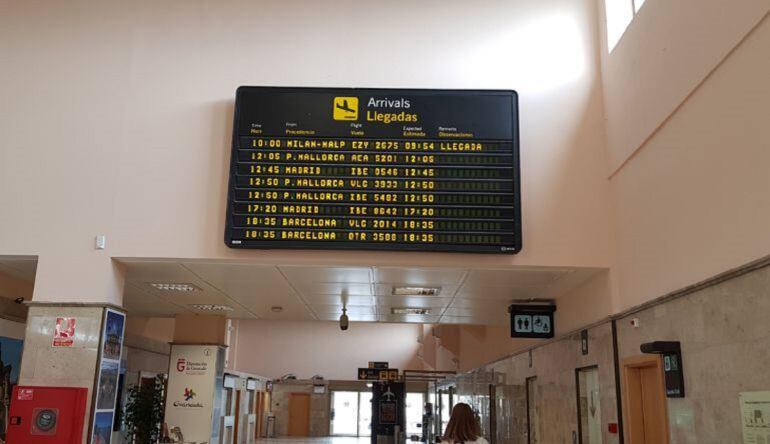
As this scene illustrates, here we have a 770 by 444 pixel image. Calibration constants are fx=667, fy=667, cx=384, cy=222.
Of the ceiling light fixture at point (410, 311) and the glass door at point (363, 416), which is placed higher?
the ceiling light fixture at point (410, 311)

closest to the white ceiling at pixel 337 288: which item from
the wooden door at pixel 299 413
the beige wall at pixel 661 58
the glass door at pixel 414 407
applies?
the beige wall at pixel 661 58

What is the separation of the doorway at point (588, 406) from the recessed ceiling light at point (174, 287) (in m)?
5.07

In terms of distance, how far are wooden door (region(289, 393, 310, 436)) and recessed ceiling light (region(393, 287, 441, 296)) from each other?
23.9 m

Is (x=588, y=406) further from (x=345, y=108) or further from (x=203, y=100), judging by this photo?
(x=203, y=100)

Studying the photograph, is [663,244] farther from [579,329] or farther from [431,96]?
[431,96]

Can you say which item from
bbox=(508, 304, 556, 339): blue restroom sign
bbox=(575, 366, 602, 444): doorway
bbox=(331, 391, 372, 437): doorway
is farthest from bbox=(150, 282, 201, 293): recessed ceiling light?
bbox=(331, 391, 372, 437): doorway

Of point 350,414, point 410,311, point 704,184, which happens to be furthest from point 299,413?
point 704,184

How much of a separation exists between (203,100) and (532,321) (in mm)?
5016

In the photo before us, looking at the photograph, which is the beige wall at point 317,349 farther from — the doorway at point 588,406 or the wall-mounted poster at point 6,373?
the doorway at point 588,406

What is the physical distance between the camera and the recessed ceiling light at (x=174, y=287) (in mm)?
8825

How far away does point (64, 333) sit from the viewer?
268 inches

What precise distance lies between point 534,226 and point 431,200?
3.70 ft

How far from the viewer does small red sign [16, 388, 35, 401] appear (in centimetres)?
658

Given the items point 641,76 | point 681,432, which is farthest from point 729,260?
point 641,76
